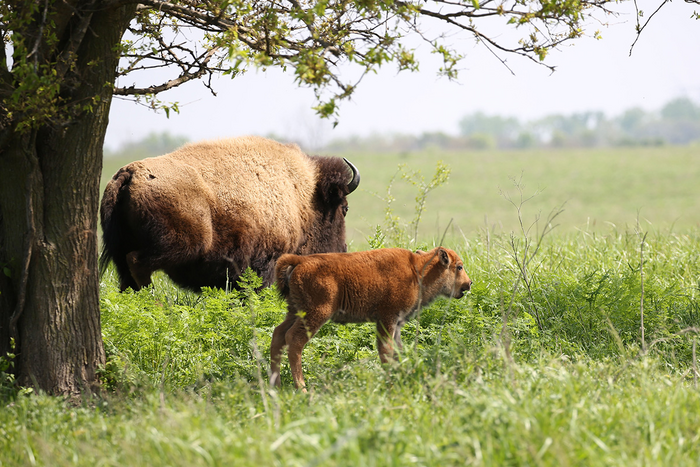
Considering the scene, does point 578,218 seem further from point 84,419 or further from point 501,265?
point 84,419

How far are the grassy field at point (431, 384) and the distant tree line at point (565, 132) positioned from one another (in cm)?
8441

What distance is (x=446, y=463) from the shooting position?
8.38 feet

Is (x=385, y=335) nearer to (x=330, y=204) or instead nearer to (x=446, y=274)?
(x=446, y=274)

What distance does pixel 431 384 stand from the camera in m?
3.37

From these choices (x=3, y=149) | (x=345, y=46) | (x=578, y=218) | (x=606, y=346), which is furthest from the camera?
(x=578, y=218)

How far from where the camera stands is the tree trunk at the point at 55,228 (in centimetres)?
417

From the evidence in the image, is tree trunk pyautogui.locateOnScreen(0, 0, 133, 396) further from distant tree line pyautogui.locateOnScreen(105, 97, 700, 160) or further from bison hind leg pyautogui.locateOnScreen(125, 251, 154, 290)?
distant tree line pyautogui.locateOnScreen(105, 97, 700, 160)

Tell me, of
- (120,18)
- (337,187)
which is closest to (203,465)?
(120,18)

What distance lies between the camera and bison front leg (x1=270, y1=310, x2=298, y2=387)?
4.47m

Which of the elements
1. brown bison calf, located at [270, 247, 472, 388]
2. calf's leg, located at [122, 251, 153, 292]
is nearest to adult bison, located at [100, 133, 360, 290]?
calf's leg, located at [122, 251, 153, 292]

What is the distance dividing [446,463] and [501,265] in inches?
197

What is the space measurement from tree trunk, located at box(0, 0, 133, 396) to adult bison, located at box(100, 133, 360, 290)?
1.37m

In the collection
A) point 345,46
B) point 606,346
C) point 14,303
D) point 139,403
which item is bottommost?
point 606,346

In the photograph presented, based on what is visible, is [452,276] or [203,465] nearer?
[203,465]
